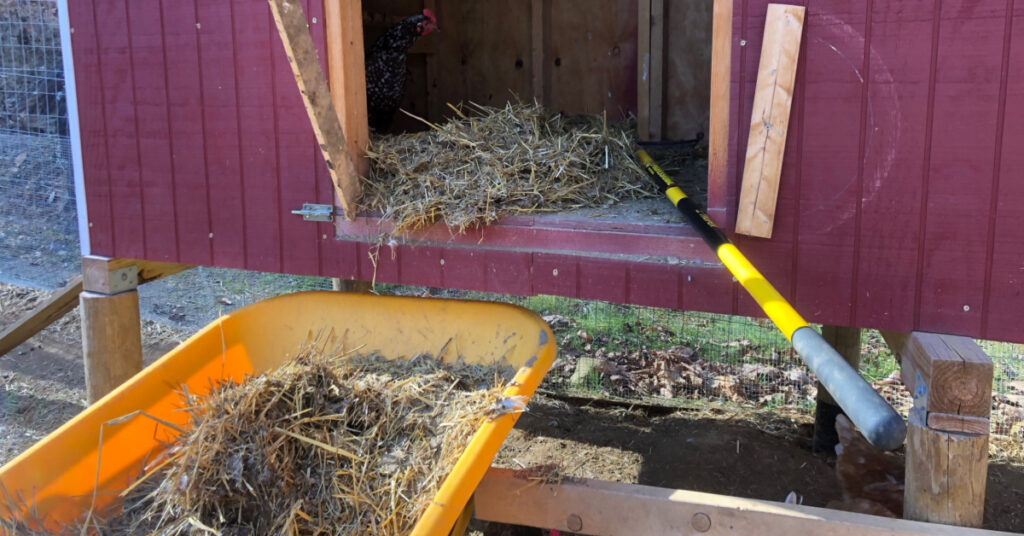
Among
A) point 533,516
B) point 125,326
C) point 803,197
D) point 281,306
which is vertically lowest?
point 533,516

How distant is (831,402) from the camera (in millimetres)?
4098

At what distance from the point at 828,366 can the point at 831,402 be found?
2.92m

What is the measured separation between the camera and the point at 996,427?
4.41m

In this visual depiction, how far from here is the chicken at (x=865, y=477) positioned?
8.86 ft

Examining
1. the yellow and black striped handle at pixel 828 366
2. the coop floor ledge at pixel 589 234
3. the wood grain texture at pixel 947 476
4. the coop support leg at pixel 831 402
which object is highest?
the coop floor ledge at pixel 589 234

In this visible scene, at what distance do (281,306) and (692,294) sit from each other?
152 centimetres

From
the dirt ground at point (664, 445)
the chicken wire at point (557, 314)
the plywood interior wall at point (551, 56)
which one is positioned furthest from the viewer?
the chicken wire at point (557, 314)

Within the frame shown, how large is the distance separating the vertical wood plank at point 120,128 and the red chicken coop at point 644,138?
0.01 m

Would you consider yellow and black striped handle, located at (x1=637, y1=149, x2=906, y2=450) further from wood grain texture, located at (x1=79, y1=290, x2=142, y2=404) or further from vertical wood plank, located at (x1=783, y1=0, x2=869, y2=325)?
wood grain texture, located at (x1=79, y1=290, x2=142, y2=404)

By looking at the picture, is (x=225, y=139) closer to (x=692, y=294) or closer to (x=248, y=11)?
(x=248, y=11)

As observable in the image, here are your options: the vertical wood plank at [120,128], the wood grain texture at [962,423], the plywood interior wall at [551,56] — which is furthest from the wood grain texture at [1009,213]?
the vertical wood plank at [120,128]

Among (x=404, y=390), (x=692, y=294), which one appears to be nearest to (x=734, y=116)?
(x=692, y=294)

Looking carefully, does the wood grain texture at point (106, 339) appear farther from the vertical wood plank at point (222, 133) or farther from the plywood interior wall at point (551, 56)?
the plywood interior wall at point (551, 56)

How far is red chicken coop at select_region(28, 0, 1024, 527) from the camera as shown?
2.19 m
